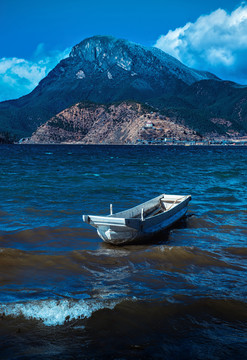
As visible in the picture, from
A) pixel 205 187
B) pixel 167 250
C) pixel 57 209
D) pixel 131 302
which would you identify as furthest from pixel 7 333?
pixel 205 187

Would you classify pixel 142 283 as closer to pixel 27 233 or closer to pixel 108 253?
pixel 108 253

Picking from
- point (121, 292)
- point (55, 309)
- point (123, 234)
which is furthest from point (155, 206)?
point (55, 309)

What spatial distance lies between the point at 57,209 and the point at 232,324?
14749mm

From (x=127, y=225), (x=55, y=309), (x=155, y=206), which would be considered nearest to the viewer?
(x=55, y=309)

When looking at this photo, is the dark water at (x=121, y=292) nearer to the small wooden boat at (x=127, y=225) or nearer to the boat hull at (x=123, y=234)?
the boat hull at (x=123, y=234)

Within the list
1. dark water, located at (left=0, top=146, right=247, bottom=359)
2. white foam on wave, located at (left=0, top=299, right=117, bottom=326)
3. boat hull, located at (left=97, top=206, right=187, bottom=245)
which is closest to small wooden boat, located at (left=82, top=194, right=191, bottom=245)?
boat hull, located at (left=97, top=206, right=187, bottom=245)

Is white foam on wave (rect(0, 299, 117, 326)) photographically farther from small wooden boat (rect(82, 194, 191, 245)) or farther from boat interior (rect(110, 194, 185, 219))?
boat interior (rect(110, 194, 185, 219))

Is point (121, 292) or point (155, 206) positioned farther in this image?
point (155, 206)

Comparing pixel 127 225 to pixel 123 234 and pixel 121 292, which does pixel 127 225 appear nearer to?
pixel 123 234

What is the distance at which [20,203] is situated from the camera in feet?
72.7

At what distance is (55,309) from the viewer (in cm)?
759

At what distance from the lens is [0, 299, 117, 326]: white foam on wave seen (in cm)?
730

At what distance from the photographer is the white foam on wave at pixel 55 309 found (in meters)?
7.30

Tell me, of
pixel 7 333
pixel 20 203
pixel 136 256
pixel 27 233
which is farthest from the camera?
pixel 20 203
